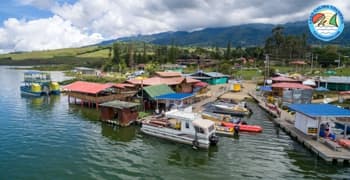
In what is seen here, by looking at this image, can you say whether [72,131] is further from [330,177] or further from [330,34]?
[330,34]

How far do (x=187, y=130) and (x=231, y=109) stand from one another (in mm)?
14846

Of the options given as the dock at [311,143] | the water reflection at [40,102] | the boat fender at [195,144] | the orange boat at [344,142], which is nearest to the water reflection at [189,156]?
the boat fender at [195,144]

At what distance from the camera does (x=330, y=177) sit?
18188mm

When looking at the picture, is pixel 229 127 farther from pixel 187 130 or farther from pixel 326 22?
pixel 326 22

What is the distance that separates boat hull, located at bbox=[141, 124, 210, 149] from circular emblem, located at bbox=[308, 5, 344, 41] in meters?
12.9

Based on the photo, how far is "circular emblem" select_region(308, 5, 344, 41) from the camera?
19.9 meters

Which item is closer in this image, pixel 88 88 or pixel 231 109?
pixel 231 109

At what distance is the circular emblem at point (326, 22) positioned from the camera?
1992cm

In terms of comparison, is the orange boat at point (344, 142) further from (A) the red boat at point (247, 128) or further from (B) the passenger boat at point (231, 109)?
(B) the passenger boat at point (231, 109)

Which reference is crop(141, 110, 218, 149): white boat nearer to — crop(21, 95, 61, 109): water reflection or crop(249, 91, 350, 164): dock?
crop(249, 91, 350, 164): dock

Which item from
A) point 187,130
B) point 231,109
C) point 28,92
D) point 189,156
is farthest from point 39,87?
point 189,156

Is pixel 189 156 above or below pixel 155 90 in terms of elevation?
below

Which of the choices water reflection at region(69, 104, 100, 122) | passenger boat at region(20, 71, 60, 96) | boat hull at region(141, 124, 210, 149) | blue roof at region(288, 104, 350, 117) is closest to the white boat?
boat hull at region(141, 124, 210, 149)

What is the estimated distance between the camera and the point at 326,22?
2022 cm
